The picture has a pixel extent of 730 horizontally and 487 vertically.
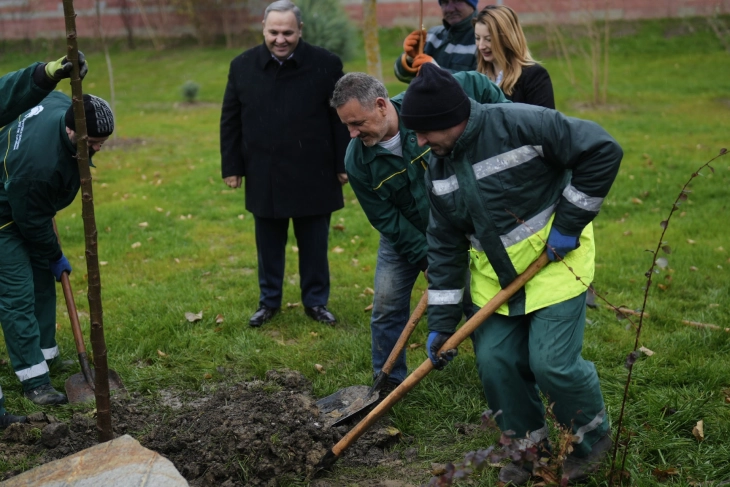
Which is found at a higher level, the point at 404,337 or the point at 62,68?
the point at 62,68

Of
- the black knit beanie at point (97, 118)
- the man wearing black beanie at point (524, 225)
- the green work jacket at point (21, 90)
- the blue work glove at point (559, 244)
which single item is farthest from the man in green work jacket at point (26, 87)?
the blue work glove at point (559, 244)

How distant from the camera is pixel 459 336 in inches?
140

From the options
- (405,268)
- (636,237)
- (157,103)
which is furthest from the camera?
(157,103)

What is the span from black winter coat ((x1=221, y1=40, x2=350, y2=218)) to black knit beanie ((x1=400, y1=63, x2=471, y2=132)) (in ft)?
8.18

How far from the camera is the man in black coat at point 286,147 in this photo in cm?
571

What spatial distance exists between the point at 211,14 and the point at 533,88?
2369cm

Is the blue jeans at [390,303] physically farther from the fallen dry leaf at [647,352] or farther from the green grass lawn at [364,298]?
the fallen dry leaf at [647,352]

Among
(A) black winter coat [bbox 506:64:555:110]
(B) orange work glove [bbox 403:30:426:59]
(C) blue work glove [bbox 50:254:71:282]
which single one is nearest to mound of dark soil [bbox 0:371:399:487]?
(C) blue work glove [bbox 50:254:71:282]

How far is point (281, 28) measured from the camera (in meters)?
5.52

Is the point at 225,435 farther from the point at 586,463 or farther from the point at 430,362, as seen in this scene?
the point at 586,463

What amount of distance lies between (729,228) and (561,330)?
5001 millimetres

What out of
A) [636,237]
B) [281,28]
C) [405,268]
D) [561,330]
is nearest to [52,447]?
[405,268]

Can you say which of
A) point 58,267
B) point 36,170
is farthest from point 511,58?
point 58,267

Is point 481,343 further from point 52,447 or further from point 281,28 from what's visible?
point 281,28
